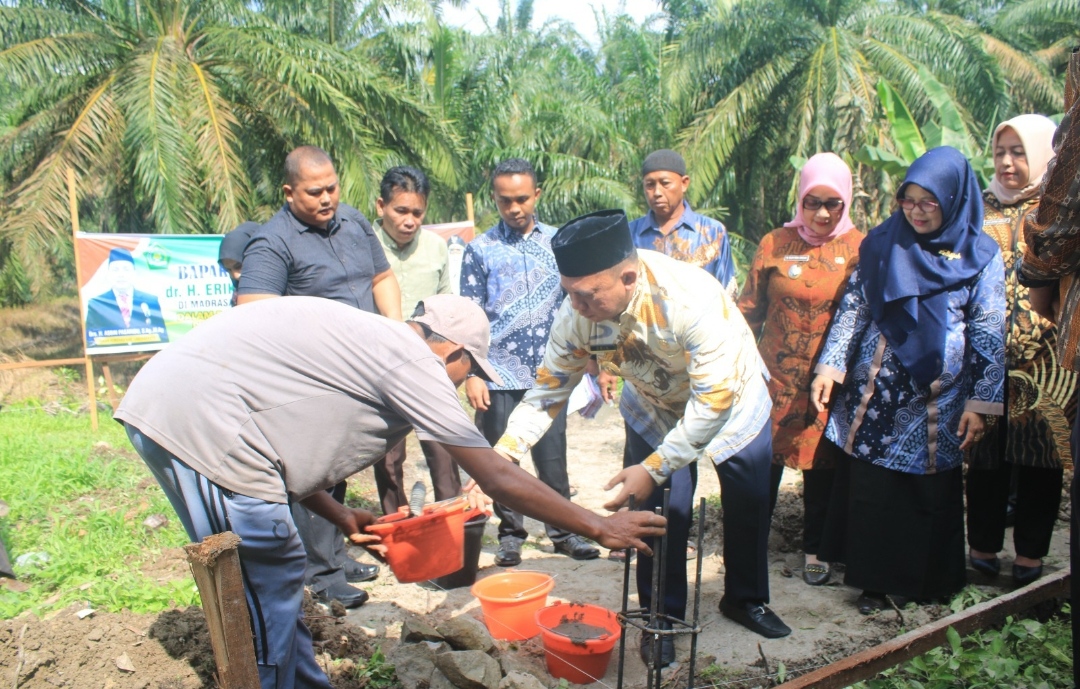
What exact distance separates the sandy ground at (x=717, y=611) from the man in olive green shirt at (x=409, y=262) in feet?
1.65

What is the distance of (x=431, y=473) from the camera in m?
4.43

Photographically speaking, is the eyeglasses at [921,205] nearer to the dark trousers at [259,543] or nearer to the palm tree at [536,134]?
the dark trousers at [259,543]

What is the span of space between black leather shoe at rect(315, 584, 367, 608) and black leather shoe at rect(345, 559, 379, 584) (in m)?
0.32

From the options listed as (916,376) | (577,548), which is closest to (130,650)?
(577,548)

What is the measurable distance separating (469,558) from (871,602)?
1866mm

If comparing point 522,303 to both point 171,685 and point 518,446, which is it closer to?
point 518,446

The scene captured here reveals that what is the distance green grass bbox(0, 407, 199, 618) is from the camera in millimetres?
3916

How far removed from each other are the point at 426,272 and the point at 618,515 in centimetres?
276

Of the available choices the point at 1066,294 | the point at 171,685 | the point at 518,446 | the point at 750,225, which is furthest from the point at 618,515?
the point at 750,225

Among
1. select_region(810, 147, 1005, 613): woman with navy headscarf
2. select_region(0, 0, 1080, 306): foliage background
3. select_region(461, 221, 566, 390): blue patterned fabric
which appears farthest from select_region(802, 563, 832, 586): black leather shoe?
select_region(0, 0, 1080, 306): foliage background

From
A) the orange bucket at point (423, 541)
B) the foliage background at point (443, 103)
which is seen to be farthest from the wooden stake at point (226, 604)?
the foliage background at point (443, 103)

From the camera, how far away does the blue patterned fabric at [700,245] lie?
4.50 meters

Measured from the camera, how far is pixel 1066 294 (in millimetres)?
2428

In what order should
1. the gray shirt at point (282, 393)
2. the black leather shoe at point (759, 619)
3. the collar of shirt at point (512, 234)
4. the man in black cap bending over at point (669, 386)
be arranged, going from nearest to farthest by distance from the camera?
the gray shirt at point (282, 393) → the man in black cap bending over at point (669, 386) → the black leather shoe at point (759, 619) → the collar of shirt at point (512, 234)
